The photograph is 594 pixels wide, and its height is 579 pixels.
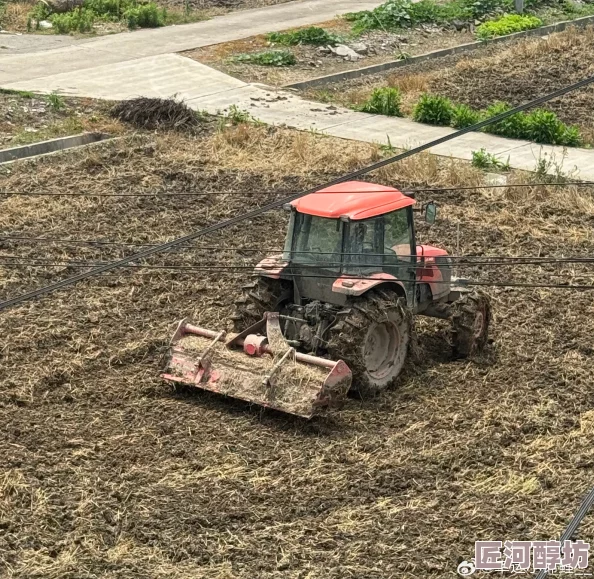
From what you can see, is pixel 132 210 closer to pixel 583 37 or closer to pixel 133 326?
pixel 133 326

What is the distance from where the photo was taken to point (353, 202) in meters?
12.6

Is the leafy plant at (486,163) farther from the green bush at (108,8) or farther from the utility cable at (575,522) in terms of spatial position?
the green bush at (108,8)

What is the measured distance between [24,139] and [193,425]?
1148cm

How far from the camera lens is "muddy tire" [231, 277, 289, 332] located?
41.5 feet

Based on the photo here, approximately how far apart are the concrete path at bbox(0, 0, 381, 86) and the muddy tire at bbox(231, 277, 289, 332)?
46.6 ft

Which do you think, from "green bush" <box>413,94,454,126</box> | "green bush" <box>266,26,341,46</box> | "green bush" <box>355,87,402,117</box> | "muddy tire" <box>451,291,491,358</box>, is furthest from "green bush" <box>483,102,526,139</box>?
"muddy tire" <box>451,291,491,358</box>

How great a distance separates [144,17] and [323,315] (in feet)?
69.6

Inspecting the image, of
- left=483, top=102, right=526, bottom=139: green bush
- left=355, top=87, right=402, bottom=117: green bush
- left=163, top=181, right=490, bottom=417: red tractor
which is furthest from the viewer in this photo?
left=355, top=87, right=402, bottom=117: green bush

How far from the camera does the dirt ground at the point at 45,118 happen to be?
22.3 m

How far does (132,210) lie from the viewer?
18.8m

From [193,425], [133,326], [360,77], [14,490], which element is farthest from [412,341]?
[360,77]

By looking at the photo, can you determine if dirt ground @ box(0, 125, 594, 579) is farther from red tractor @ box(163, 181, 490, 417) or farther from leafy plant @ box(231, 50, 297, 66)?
leafy plant @ box(231, 50, 297, 66)

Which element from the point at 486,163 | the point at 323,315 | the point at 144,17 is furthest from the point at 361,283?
the point at 144,17

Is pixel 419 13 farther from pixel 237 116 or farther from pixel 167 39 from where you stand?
pixel 237 116
